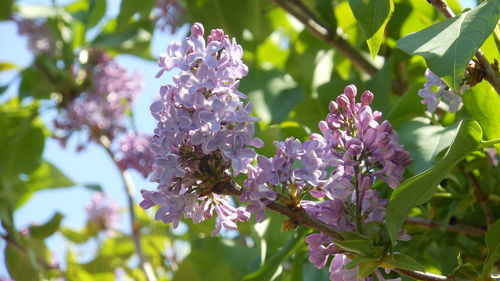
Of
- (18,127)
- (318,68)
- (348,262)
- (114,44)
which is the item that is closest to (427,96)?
(348,262)

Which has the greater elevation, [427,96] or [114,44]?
[427,96]

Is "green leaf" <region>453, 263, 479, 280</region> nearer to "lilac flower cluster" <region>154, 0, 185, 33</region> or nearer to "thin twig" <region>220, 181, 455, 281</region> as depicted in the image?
"thin twig" <region>220, 181, 455, 281</region>

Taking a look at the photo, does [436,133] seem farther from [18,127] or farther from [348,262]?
[18,127]

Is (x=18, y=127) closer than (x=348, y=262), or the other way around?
(x=348, y=262)

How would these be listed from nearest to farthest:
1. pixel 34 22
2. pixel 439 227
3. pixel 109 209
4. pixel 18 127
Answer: pixel 439 227 < pixel 18 127 < pixel 34 22 < pixel 109 209

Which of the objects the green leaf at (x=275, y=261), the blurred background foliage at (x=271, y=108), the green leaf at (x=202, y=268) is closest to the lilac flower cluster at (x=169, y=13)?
the blurred background foliage at (x=271, y=108)

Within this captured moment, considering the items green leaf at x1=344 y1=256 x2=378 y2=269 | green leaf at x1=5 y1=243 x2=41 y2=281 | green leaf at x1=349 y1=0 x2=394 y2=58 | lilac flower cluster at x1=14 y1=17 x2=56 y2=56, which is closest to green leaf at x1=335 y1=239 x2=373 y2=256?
green leaf at x1=344 y1=256 x2=378 y2=269

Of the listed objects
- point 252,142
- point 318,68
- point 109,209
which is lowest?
point 109,209

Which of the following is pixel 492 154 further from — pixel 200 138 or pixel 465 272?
pixel 200 138
